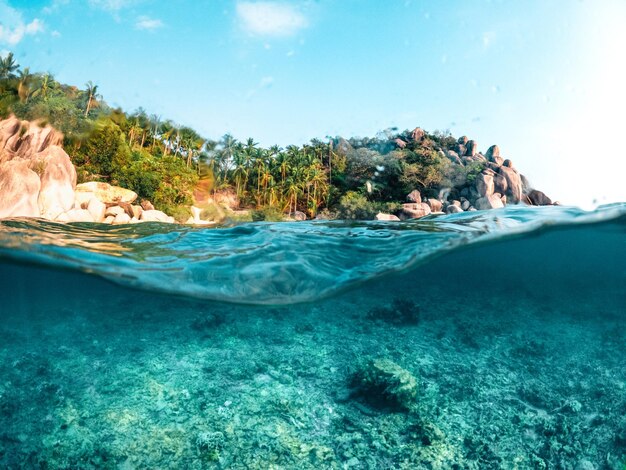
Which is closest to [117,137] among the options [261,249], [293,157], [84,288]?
[293,157]

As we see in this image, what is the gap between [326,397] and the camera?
22.5 feet

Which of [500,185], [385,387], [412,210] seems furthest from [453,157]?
[385,387]

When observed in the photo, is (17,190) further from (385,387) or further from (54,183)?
(385,387)

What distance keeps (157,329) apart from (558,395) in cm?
831

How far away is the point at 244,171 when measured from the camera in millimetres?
53312

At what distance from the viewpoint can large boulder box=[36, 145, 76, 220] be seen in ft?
60.4

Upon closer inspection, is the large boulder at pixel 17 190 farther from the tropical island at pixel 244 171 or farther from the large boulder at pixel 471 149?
the large boulder at pixel 471 149

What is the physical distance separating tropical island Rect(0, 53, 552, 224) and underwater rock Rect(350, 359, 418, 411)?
22.2 meters

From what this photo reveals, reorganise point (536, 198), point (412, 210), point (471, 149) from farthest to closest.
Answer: point (471, 149)
point (536, 198)
point (412, 210)

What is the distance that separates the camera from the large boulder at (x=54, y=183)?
18.4 meters

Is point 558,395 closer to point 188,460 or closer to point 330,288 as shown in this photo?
point 330,288

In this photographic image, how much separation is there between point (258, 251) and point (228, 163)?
50.3 metres

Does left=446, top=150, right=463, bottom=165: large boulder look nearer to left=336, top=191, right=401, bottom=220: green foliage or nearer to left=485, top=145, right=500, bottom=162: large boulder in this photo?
left=485, top=145, right=500, bottom=162: large boulder

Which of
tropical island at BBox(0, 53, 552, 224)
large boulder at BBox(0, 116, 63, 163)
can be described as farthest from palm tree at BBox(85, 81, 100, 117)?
large boulder at BBox(0, 116, 63, 163)
